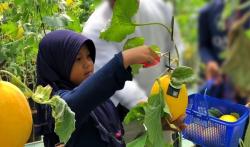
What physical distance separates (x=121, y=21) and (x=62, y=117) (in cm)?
22

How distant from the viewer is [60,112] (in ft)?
2.04

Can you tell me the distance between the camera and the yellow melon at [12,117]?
1.82ft

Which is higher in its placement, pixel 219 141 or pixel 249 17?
pixel 249 17

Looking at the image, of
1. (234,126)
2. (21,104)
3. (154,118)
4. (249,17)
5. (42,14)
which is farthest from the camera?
(42,14)

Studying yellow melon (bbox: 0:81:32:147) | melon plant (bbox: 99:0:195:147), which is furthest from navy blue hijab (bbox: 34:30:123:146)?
yellow melon (bbox: 0:81:32:147)

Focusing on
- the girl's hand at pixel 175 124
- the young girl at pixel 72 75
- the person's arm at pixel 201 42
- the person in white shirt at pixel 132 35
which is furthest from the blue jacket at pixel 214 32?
the person in white shirt at pixel 132 35

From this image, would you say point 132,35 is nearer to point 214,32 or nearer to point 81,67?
point 81,67

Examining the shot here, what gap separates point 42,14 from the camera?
1.16m

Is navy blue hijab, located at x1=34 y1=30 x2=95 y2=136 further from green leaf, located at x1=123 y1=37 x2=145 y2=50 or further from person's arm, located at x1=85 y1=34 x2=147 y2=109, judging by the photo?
person's arm, located at x1=85 y1=34 x2=147 y2=109

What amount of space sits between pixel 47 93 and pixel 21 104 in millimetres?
76

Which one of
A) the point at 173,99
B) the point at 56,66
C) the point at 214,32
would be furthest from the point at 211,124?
the point at 214,32

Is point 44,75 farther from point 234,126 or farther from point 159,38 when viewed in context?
point 159,38

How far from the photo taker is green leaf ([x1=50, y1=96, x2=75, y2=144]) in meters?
0.62

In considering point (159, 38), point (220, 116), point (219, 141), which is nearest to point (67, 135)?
point (219, 141)
